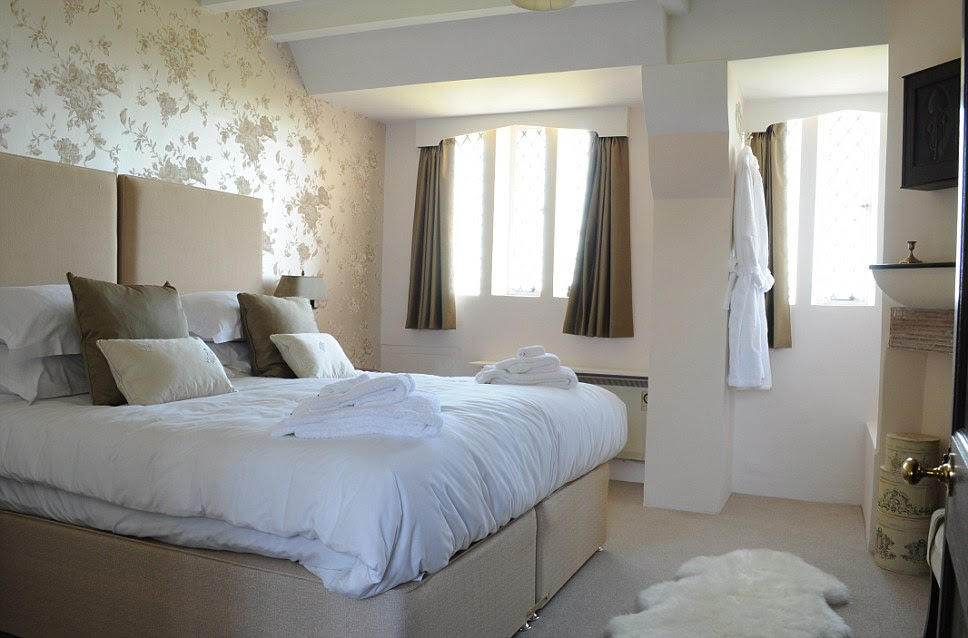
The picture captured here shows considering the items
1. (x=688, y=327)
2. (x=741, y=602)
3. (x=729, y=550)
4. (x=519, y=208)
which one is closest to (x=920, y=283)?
(x=741, y=602)

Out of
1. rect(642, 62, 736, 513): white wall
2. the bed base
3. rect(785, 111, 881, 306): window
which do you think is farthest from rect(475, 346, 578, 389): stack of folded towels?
rect(785, 111, 881, 306): window

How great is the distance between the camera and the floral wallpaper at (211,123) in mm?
3543

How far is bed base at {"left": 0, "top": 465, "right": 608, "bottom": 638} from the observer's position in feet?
6.74

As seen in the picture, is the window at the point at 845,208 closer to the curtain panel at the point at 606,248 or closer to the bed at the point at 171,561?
the curtain panel at the point at 606,248

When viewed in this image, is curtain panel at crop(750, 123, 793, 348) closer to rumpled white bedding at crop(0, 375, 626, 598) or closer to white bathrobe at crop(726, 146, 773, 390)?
white bathrobe at crop(726, 146, 773, 390)

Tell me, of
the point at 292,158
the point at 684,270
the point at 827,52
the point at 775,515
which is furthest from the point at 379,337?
the point at 827,52

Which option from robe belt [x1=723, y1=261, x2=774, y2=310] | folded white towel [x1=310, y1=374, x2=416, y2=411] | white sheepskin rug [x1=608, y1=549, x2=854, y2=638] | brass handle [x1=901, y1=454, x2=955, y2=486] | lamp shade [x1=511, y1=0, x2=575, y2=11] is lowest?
white sheepskin rug [x1=608, y1=549, x2=854, y2=638]

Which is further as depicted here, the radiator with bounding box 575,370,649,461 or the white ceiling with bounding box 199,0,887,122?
the radiator with bounding box 575,370,649,461

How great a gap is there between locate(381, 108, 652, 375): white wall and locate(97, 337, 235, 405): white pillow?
2877 mm

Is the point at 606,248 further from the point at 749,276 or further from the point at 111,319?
the point at 111,319

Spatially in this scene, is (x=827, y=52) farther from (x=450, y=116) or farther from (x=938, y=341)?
(x=450, y=116)

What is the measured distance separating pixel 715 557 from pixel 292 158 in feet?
11.0

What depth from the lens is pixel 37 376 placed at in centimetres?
286

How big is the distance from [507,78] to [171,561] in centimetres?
335
